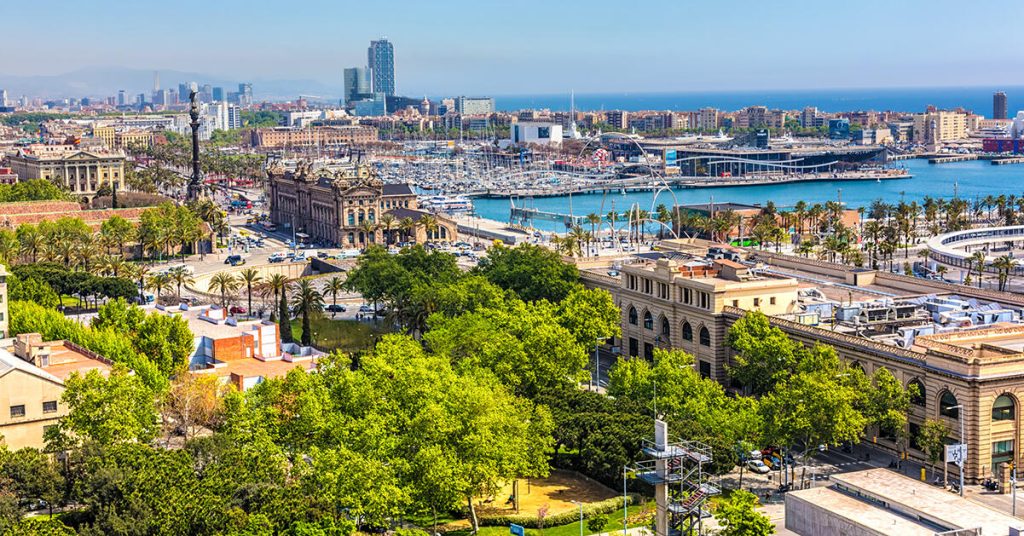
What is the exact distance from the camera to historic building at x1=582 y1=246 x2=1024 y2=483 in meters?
55.1

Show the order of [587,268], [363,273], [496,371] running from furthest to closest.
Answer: [363,273], [587,268], [496,371]

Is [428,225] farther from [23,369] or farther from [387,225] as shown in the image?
[23,369]

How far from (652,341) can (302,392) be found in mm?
28226

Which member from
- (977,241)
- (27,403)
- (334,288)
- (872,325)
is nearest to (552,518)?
(872,325)

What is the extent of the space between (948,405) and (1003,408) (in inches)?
86.0

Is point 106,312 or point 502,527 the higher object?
point 106,312

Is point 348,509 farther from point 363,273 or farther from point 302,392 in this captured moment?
point 363,273

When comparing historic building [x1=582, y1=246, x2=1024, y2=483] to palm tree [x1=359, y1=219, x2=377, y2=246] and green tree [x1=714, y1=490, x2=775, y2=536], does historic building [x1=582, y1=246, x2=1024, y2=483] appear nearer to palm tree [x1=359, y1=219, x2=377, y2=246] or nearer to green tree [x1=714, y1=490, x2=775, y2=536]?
green tree [x1=714, y1=490, x2=775, y2=536]

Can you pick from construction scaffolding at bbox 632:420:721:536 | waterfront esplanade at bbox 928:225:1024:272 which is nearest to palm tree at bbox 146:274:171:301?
waterfront esplanade at bbox 928:225:1024:272

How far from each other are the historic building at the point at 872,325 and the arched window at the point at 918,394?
5 cm

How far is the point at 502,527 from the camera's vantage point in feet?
170

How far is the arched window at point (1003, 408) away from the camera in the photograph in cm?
5506

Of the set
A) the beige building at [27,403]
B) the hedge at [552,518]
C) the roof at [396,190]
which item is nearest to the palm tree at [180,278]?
the roof at [396,190]

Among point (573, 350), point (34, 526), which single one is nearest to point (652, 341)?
point (573, 350)
